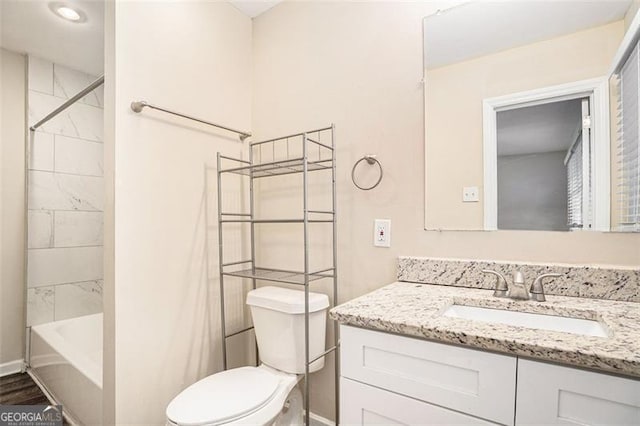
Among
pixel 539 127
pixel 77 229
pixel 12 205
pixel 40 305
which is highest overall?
pixel 539 127

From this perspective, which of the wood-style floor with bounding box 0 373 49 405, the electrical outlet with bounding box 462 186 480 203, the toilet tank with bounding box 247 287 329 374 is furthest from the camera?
the wood-style floor with bounding box 0 373 49 405

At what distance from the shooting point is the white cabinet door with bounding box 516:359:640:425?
25.1 inches

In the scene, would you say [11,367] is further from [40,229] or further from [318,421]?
[318,421]

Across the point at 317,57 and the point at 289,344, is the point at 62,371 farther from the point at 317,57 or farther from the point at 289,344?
the point at 317,57

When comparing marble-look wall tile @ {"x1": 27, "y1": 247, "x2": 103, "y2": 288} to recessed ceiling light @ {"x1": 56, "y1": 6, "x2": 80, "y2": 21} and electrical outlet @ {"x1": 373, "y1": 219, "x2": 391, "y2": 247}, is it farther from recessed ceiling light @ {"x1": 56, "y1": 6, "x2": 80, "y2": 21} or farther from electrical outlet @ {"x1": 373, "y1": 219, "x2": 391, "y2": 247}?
electrical outlet @ {"x1": 373, "y1": 219, "x2": 391, "y2": 247}

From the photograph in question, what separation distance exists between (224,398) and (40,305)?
2064 millimetres

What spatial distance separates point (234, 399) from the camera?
1.24m

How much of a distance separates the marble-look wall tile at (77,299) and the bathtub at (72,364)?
0.08 meters

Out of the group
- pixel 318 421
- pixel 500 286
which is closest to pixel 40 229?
pixel 318 421

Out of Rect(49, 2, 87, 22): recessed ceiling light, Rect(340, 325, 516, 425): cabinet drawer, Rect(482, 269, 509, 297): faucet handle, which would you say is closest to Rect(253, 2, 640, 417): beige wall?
Rect(482, 269, 509, 297): faucet handle

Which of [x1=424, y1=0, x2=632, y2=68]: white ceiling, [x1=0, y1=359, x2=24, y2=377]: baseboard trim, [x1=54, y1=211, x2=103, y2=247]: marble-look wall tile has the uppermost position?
[x1=424, y1=0, x2=632, y2=68]: white ceiling

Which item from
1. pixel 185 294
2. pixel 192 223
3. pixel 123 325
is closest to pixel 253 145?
pixel 192 223

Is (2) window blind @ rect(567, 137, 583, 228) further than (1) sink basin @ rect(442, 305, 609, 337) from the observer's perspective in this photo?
Yes

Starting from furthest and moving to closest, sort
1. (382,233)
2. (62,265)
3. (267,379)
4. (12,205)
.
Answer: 1. (62,265)
2. (12,205)
3. (382,233)
4. (267,379)
